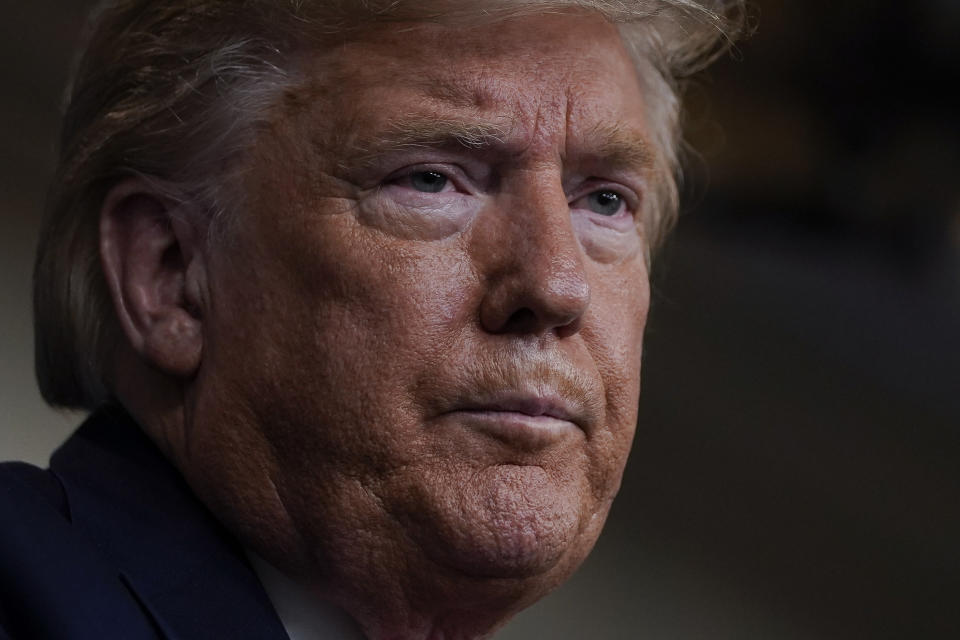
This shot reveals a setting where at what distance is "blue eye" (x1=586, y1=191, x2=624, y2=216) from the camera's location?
6.12ft

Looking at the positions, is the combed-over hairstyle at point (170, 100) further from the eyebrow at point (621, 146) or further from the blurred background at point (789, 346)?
the blurred background at point (789, 346)

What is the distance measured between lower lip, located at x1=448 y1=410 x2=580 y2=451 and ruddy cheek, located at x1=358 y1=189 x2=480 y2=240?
0.22 meters

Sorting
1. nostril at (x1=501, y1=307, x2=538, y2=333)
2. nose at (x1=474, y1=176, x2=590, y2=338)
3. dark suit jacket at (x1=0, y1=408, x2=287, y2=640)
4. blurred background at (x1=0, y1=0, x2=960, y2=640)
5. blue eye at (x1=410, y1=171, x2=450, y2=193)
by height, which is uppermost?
blurred background at (x1=0, y1=0, x2=960, y2=640)

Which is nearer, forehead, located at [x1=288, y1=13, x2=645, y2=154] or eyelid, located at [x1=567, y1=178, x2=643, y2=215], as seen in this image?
forehead, located at [x1=288, y1=13, x2=645, y2=154]

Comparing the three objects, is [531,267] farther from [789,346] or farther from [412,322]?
[789,346]

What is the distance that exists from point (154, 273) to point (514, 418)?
1.68ft

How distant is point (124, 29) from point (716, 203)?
10.3ft

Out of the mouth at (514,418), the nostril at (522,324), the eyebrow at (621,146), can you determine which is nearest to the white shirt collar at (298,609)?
the mouth at (514,418)

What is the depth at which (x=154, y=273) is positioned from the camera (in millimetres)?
1794

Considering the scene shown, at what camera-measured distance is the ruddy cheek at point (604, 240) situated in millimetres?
1836

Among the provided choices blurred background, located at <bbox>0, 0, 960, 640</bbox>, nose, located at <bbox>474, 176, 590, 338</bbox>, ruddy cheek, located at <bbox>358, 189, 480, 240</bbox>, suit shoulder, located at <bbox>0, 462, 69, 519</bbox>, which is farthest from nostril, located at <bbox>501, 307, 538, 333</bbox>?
blurred background, located at <bbox>0, 0, 960, 640</bbox>

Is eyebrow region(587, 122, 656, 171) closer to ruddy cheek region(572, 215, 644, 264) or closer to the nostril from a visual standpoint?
ruddy cheek region(572, 215, 644, 264)

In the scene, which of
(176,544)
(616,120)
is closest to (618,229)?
(616,120)

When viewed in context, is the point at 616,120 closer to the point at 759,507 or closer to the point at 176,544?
the point at 176,544
